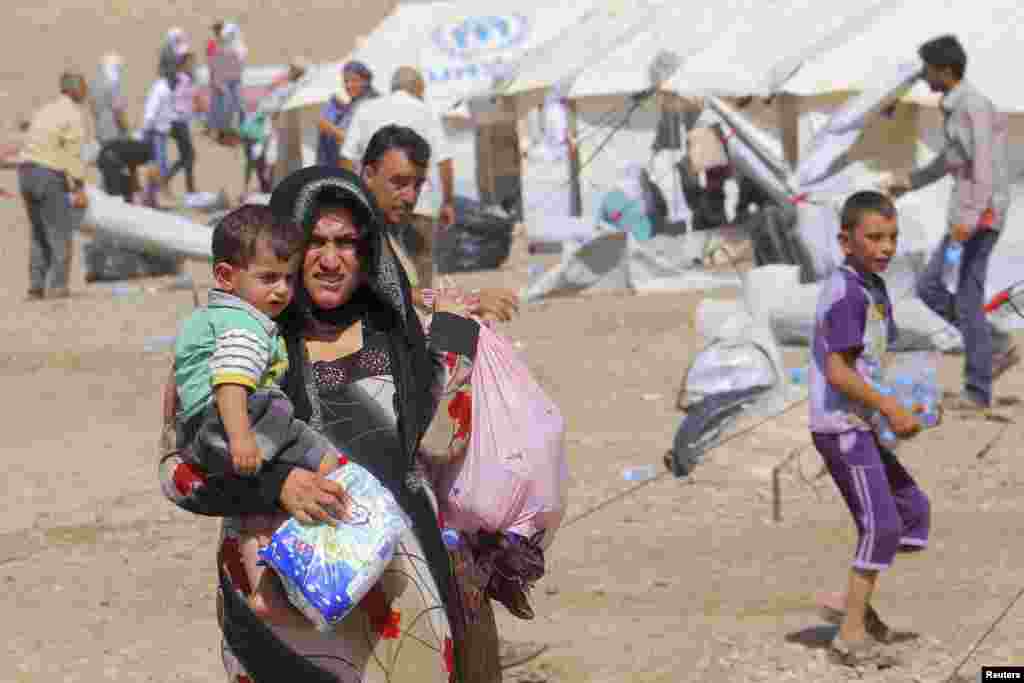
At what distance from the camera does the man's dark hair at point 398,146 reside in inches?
188

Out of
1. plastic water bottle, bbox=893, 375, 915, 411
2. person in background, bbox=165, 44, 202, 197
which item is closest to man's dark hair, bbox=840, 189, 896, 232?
plastic water bottle, bbox=893, 375, 915, 411

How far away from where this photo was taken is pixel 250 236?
10.5 feet

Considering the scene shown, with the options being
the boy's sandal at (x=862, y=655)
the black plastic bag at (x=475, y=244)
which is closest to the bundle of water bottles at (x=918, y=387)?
the boy's sandal at (x=862, y=655)

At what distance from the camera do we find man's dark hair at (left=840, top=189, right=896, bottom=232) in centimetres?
512

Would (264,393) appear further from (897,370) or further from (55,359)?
(55,359)

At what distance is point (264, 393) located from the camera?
3.14 m

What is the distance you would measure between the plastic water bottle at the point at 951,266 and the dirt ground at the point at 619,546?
1.45 feet

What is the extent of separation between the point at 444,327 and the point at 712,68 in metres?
11.5

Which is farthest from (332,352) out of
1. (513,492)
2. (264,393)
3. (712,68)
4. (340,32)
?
(340,32)

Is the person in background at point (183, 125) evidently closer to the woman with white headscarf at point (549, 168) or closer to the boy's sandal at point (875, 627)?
the woman with white headscarf at point (549, 168)

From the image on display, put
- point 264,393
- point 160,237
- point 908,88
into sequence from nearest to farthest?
point 264,393 < point 908,88 < point 160,237

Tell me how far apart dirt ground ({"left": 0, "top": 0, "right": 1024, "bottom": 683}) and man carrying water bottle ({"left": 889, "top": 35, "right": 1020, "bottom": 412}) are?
40cm

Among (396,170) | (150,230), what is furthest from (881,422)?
(150,230)

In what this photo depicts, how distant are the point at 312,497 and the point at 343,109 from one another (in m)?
12.5
